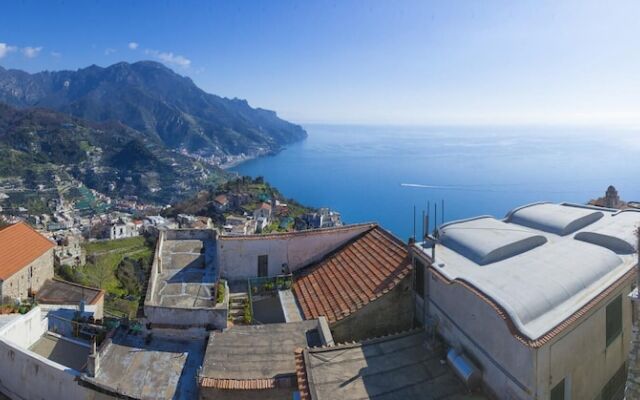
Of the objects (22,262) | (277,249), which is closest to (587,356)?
(277,249)

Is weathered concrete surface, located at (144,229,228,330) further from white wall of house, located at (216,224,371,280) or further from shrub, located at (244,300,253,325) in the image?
shrub, located at (244,300,253,325)

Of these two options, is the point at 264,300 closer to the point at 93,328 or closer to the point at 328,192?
the point at 93,328

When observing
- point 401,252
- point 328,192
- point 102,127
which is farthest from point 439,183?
point 102,127

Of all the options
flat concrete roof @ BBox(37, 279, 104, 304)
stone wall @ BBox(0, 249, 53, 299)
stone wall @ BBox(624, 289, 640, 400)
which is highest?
stone wall @ BBox(624, 289, 640, 400)

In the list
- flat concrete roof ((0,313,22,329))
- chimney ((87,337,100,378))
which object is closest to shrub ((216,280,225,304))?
chimney ((87,337,100,378))

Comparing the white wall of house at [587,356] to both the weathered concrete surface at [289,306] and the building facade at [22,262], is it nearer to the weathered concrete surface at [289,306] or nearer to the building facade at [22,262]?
the weathered concrete surface at [289,306]

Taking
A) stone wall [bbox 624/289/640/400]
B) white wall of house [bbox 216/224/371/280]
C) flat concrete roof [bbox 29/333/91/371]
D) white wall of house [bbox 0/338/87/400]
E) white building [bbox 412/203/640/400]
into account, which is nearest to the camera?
stone wall [bbox 624/289/640/400]
